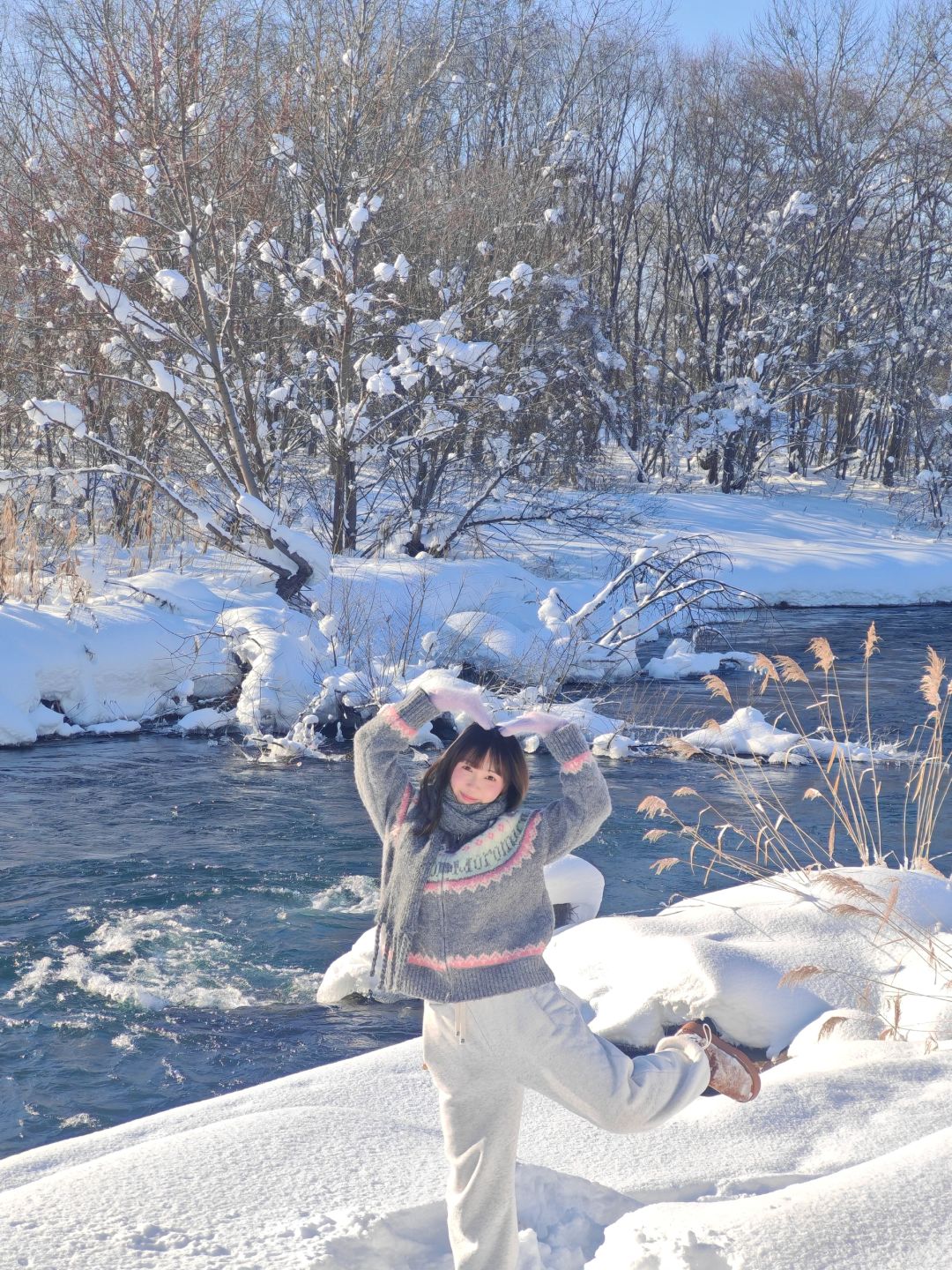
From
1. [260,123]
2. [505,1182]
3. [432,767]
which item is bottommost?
[505,1182]

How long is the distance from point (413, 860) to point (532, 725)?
0.40 m

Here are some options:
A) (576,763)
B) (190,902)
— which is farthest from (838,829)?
(576,763)

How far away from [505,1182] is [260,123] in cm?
1248

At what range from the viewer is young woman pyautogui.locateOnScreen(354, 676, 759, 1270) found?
8.64 ft

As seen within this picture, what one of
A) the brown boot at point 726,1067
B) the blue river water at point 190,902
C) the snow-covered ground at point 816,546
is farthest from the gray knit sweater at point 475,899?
the snow-covered ground at point 816,546

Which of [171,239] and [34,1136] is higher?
[171,239]

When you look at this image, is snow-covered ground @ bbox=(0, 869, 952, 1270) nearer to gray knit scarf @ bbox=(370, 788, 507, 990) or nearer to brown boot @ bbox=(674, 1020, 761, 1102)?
brown boot @ bbox=(674, 1020, 761, 1102)

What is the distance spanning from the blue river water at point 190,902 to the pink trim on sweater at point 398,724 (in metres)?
2.13

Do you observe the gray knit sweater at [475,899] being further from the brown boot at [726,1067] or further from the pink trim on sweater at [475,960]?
the brown boot at [726,1067]

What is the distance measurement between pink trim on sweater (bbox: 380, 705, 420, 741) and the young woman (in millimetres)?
90

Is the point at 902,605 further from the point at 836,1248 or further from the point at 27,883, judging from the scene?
the point at 836,1248

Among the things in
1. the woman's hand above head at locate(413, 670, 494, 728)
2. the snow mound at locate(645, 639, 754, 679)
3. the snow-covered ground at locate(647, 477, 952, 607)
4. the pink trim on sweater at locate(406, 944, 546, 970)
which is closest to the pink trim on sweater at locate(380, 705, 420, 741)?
the woman's hand above head at locate(413, 670, 494, 728)

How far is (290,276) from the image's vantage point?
45.0 feet

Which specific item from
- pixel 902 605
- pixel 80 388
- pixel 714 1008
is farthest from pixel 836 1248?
pixel 902 605
